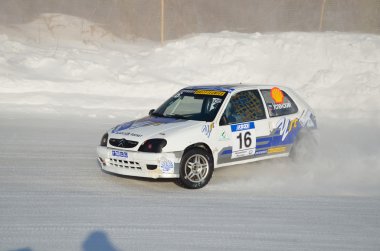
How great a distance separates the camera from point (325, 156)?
9.84 metres

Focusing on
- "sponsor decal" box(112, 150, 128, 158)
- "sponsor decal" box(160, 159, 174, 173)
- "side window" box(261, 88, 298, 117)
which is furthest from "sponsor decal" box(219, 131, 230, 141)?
"sponsor decal" box(112, 150, 128, 158)

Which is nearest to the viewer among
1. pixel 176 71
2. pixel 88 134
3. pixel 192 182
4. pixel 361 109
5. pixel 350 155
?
pixel 192 182

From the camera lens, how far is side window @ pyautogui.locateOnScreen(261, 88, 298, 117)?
29.8 feet

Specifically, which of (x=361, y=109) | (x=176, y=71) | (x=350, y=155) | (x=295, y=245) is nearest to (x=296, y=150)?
(x=350, y=155)

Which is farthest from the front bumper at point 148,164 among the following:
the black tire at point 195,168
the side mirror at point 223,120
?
the side mirror at point 223,120

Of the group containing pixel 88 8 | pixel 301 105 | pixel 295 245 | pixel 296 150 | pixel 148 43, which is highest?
pixel 88 8

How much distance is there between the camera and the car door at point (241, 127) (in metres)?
8.22

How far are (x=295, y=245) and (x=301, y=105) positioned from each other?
4.33 m

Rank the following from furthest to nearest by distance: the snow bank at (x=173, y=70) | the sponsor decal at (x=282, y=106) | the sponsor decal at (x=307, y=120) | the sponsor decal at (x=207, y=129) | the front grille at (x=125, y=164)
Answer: the snow bank at (x=173, y=70)
the sponsor decal at (x=307, y=120)
the sponsor decal at (x=282, y=106)
the sponsor decal at (x=207, y=129)
the front grille at (x=125, y=164)

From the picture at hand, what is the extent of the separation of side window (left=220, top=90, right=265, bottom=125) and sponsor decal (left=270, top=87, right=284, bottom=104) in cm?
38

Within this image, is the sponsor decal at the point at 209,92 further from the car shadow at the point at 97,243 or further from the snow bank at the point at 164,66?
the snow bank at the point at 164,66

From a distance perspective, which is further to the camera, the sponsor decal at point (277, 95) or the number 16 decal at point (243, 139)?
the sponsor decal at point (277, 95)

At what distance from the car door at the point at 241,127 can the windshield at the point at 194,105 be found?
184mm

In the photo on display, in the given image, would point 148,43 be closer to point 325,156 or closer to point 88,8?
point 88,8
